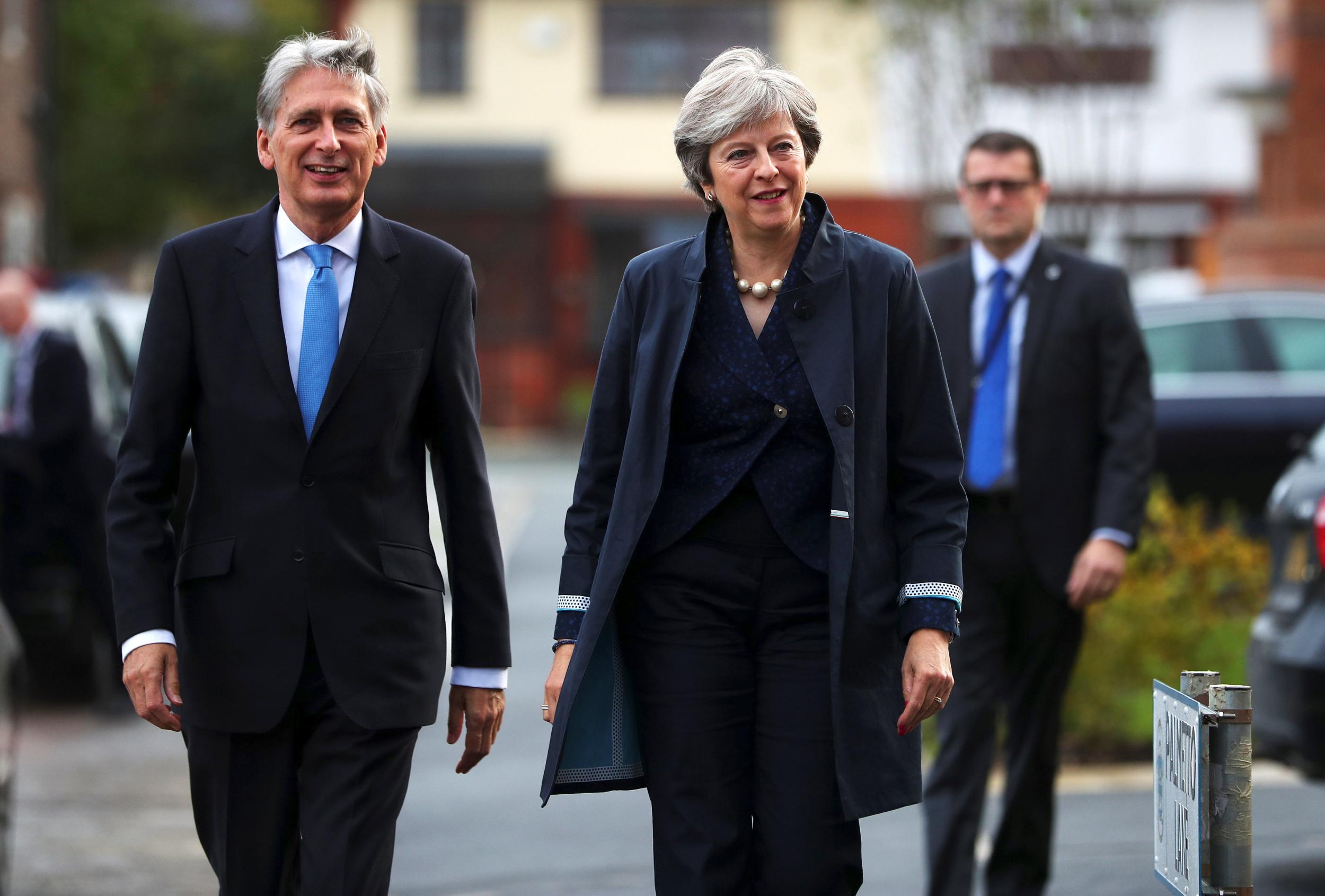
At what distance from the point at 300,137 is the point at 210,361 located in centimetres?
47

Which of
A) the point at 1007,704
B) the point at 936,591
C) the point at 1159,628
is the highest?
the point at 936,591

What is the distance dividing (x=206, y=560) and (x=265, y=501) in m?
0.16

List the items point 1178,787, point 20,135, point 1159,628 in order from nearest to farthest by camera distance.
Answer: point 1178,787
point 1159,628
point 20,135

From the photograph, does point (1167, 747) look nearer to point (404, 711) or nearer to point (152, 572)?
point (404, 711)

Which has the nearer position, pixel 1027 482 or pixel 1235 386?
pixel 1027 482

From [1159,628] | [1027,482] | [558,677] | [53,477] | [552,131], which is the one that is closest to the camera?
[558,677]

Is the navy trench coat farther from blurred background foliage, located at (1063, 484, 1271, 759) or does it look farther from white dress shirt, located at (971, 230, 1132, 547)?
blurred background foliage, located at (1063, 484, 1271, 759)

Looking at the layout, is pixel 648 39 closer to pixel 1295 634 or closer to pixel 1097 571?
pixel 1295 634

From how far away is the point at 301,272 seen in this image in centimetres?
383

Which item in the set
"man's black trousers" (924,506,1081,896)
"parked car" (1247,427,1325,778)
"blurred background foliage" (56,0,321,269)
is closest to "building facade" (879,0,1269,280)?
"parked car" (1247,427,1325,778)

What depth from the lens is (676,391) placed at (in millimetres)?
3711

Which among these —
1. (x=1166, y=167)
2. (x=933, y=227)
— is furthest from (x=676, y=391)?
(x=1166, y=167)

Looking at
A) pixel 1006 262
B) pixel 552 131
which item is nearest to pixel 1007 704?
pixel 1006 262

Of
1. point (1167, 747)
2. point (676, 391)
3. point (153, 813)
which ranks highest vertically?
point (676, 391)
